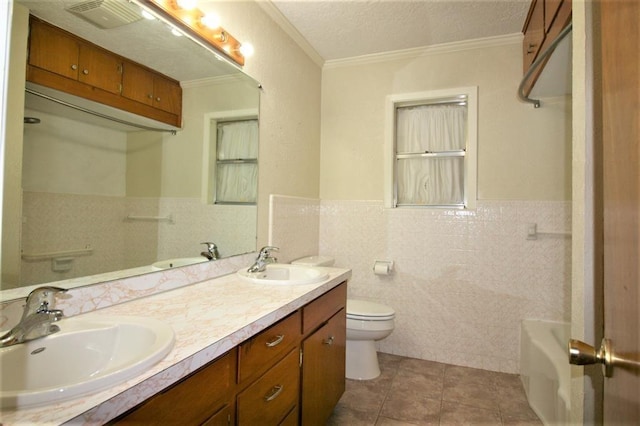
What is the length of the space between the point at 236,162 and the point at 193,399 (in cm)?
129

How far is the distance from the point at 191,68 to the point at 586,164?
5.14 ft

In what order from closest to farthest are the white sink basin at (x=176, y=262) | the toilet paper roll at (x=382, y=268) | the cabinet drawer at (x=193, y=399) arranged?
the cabinet drawer at (x=193, y=399)
the white sink basin at (x=176, y=262)
the toilet paper roll at (x=382, y=268)

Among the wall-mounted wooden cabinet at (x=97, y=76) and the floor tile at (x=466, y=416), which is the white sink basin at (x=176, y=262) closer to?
the wall-mounted wooden cabinet at (x=97, y=76)

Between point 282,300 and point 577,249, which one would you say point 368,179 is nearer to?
point 282,300

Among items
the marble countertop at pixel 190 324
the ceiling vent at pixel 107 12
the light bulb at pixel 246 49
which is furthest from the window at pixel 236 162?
the ceiling vent at pixel 107 12

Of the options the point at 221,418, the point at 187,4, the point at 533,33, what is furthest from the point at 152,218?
the point at 533,33

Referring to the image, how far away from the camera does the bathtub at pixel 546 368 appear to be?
1622 mm

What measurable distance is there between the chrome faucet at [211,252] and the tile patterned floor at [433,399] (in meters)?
1.12

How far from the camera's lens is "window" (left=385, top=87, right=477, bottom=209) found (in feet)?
8.38

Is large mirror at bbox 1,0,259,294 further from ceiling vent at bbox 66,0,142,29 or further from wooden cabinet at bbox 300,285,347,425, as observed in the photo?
wooden cabinet at bbox 300,285,347,425

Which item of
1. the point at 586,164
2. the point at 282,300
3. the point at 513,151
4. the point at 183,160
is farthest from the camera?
the point at 513,151

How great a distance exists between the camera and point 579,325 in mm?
786

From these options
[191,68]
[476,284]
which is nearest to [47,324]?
[191,68]

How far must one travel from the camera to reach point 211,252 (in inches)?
64.2
